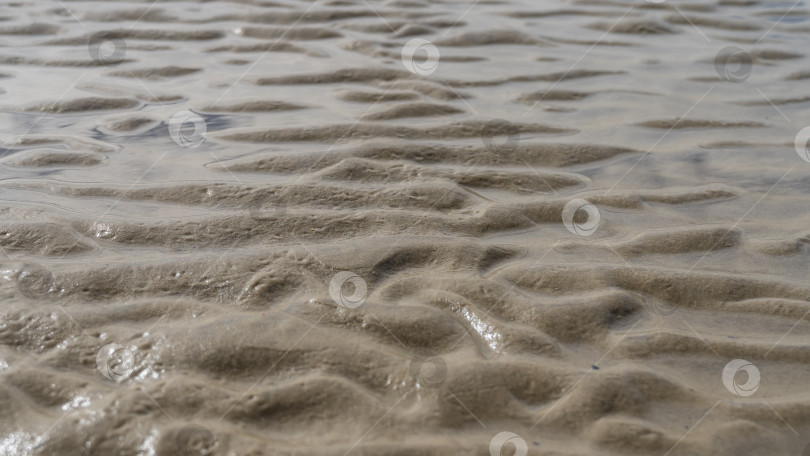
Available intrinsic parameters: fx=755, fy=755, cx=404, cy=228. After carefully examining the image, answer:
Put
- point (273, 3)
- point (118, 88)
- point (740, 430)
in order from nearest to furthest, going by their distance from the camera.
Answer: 1. point (740, 430)
2. point (118, 88)
3. point (273, 3)

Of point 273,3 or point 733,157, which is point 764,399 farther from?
point 273,3

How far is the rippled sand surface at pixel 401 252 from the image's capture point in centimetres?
143

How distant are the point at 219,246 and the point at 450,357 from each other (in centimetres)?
76

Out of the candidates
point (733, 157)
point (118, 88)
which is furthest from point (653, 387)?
point (118, 88)

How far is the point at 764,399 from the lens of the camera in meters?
1.52

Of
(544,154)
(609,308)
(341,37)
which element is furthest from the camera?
(341,37)

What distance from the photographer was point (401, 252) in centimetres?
200


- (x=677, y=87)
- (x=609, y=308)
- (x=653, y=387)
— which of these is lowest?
(x=653, y=387)

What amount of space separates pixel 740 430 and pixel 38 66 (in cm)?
351

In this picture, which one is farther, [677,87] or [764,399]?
[677,87]

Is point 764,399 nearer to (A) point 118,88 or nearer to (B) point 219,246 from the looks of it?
(B) point 219,246

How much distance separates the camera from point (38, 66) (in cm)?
368

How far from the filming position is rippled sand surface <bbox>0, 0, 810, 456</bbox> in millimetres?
1432

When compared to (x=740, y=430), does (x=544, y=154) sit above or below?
above
